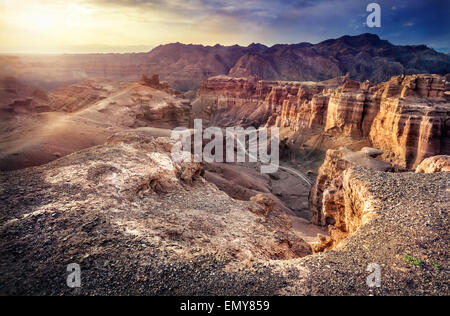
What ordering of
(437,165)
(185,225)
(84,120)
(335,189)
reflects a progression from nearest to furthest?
(185,225) < (437,165) < (335,189) < (84,120)

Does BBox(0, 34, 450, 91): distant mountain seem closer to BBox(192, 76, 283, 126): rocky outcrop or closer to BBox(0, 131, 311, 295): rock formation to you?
BBox(192, 76, 283, 126): rocky outcrop

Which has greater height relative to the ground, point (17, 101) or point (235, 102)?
point (235, 102)

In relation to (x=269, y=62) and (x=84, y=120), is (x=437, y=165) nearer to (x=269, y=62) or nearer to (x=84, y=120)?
(x=84, y=120)

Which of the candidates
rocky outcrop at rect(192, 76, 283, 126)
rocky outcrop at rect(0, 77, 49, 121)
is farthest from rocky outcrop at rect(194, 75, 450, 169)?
rocky outcrop at rect(0, 77, 49, 121)

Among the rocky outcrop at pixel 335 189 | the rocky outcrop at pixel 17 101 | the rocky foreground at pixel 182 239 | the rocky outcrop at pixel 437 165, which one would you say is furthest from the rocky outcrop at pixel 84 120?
the rocky outcrop at pixel 437 165

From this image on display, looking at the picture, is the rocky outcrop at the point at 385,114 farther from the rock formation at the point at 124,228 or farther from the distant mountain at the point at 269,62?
the distant mountain at the point at 269,62

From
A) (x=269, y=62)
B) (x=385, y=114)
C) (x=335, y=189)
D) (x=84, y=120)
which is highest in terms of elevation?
(x=269, y=62)

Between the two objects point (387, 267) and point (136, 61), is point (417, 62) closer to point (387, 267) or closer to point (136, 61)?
point (136, 61)

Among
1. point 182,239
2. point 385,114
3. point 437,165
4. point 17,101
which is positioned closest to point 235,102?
point 385,114
